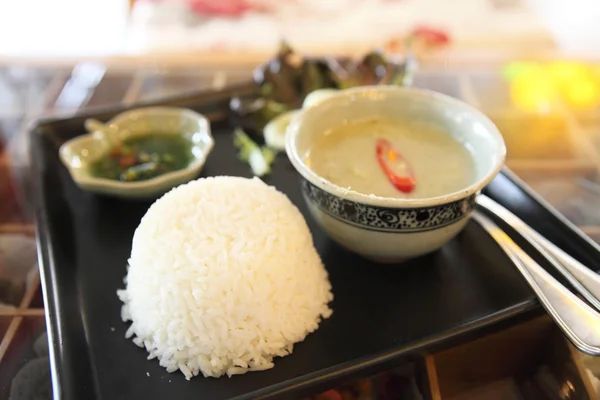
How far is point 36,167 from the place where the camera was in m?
1.54

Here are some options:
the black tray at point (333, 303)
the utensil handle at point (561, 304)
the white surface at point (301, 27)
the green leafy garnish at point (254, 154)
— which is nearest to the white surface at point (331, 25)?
the white surface at point (301, 27)

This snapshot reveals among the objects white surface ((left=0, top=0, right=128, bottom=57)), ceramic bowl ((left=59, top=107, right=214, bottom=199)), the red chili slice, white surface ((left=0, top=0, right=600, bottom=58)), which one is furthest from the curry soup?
white surface ((left=0, top=0, right=128, bottom=57))

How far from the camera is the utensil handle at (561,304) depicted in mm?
987

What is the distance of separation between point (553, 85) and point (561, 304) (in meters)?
1.30

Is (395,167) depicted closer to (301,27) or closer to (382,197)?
(382,197)

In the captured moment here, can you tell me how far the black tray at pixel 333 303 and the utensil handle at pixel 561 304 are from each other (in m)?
0.04

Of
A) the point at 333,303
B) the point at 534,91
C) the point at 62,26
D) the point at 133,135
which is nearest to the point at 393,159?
the point at 333,303

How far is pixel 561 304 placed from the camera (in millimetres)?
1062

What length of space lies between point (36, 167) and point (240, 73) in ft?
2.99

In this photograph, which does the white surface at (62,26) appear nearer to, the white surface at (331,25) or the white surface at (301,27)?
the white surface at (301,27)

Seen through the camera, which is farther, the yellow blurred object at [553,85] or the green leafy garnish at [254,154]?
the yellow blurred object at [553,85]

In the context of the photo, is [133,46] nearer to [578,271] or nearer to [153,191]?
[153,191]

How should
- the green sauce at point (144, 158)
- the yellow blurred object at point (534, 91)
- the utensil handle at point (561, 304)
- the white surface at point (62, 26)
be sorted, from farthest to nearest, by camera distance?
the white surface at point (62, 26), the yellow blurred object at point (534, 91), the green sauce at point (144, 158), the utensil handle at point (561, 304)

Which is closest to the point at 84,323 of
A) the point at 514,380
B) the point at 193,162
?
the point at 193,162
